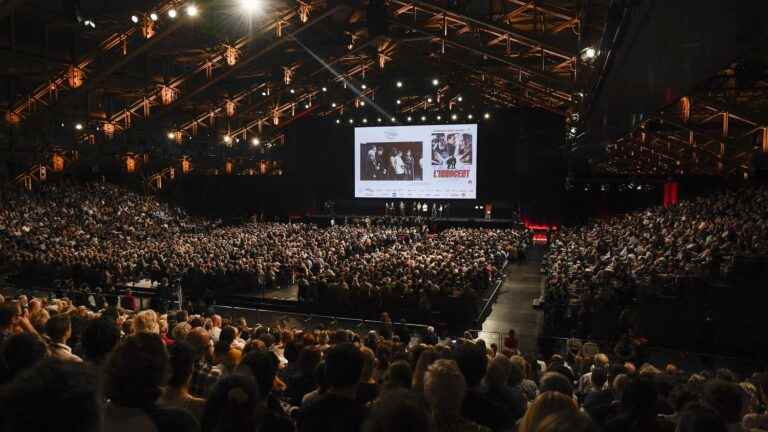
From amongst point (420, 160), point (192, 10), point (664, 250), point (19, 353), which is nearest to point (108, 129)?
point (192, 10)

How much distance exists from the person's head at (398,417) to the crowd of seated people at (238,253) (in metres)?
10.3

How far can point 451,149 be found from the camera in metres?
30.0

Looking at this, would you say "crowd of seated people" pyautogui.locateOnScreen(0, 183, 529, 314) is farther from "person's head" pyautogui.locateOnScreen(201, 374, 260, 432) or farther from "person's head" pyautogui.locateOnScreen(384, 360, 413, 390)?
"person's head" pyautogui.locateOnScreen(201, 374, 260, 432)

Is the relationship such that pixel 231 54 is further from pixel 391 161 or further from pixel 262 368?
pixel 262 368

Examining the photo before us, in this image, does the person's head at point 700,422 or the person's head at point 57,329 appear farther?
the person's head at point 57,329

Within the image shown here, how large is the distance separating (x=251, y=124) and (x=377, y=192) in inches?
362

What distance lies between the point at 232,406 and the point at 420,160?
28.7 meters

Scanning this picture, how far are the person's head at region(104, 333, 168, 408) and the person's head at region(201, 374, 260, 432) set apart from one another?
11.0 inches

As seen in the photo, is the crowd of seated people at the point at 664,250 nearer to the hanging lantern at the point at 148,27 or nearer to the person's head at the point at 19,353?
the person's head at the point at 19,353

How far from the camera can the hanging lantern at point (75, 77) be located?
20672 millimetres

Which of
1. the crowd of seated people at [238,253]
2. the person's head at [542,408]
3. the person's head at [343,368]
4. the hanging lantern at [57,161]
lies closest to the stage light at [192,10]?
the crowd of seated people at [238,253]

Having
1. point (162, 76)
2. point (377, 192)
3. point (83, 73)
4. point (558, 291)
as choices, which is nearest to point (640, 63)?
point (558, 291)

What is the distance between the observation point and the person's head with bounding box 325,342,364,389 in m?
2.37

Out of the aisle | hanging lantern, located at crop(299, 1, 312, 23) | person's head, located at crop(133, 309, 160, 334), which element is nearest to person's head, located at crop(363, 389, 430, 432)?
person's head, located at crop(133, 309, 160, 334)
